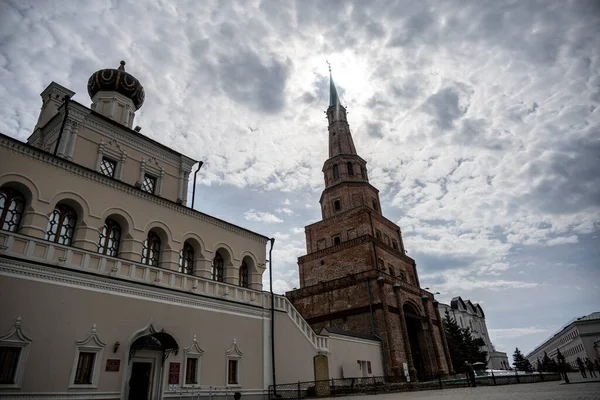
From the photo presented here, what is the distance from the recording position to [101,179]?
14281 mm

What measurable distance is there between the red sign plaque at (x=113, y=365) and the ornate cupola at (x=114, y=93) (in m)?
12.0

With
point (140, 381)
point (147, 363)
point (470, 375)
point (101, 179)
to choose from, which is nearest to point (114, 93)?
point (101, 179)

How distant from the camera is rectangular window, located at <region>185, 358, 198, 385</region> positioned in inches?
552

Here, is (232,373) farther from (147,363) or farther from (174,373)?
(147,363)

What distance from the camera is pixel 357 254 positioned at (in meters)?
30.2

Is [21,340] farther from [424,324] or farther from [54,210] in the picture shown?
[424,324]

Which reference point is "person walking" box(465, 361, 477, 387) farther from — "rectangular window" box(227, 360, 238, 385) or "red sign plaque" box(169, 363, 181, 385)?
"red sign plaque" box(169, 363, 181, 385)

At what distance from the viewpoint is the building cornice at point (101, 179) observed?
40.3ft

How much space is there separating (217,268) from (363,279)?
13587 millimetres


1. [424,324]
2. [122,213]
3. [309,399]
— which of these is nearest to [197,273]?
[122,213]

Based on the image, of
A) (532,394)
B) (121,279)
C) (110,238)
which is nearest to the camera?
(532,394)

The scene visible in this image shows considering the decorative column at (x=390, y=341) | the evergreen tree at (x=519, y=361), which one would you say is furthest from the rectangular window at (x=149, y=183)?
the evergreen tree at (x=519, y=361)

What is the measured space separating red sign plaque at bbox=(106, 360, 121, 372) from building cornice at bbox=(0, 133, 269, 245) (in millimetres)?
6293

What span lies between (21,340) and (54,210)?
4.55 metres
